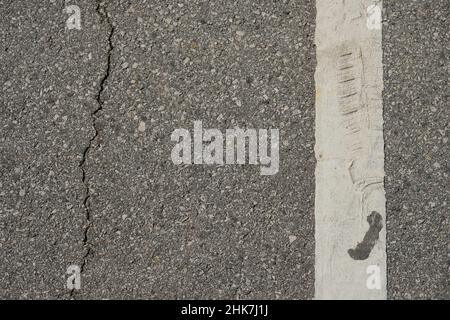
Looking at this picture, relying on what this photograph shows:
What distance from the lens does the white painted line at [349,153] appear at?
120 inches

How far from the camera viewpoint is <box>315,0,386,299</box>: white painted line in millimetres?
3045

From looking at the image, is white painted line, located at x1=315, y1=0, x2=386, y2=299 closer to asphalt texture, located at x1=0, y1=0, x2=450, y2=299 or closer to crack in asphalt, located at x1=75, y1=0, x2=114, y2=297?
asphalt texture, located at x1=0, y1=0, x2=450, y2=299

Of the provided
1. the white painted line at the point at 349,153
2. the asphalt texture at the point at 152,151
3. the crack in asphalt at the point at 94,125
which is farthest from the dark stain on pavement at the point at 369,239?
the crack in asphalt at the point at 94,125

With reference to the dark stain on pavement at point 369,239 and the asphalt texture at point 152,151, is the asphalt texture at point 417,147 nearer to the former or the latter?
the dark stain on pavement at point 369,239

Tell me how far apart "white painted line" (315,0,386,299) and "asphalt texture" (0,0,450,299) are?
58 mm

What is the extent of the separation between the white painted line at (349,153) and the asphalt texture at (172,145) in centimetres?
6

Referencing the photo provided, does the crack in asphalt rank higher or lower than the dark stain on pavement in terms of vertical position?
higher

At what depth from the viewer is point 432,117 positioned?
3.11 m

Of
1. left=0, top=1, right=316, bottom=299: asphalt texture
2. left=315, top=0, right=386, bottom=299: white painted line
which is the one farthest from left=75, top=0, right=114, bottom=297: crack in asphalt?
left=315, top=0, right=386, bottom=299: white painted line

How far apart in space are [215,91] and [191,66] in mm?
195

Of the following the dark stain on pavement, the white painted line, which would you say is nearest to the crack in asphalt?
the white painted line
